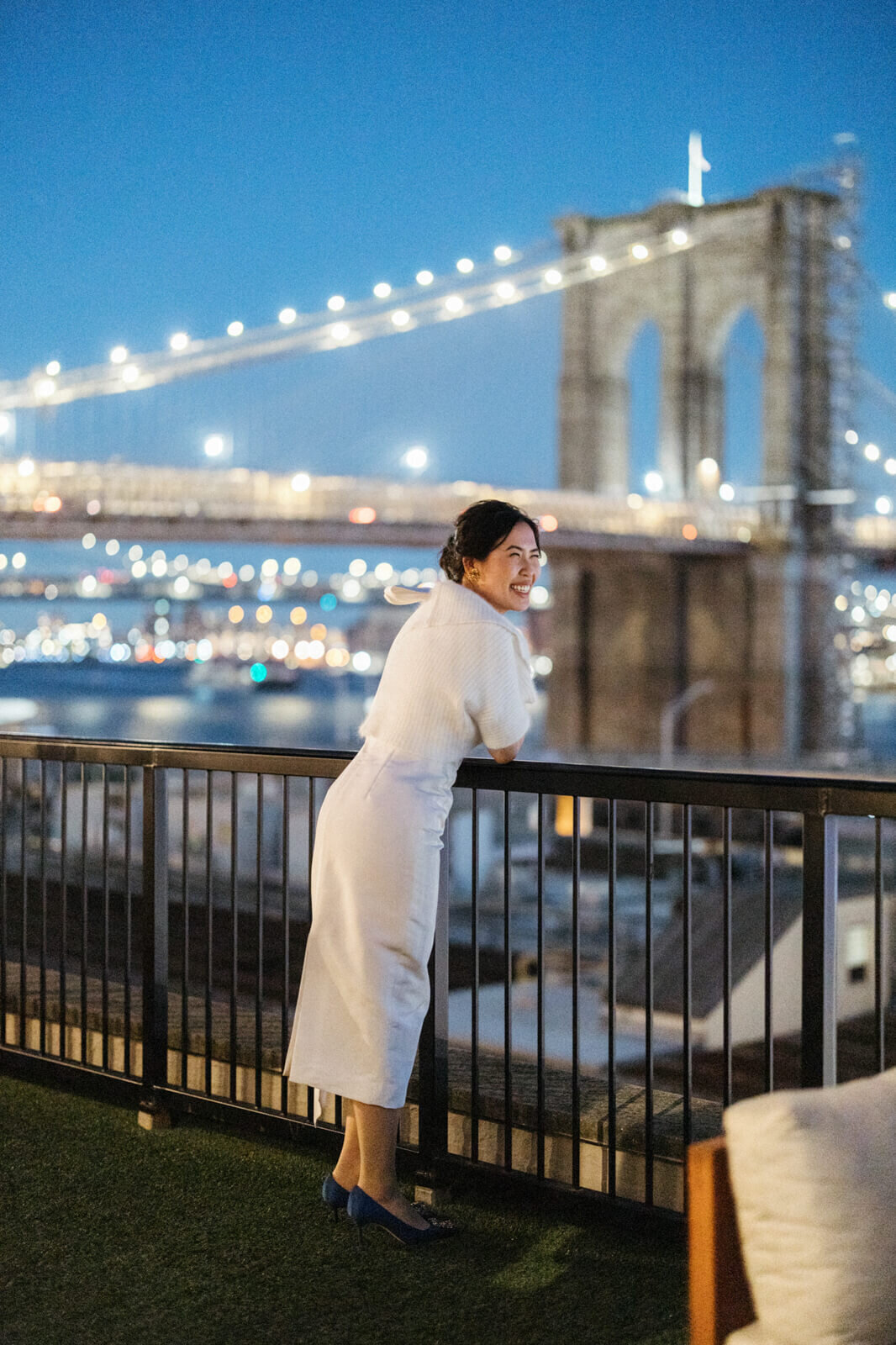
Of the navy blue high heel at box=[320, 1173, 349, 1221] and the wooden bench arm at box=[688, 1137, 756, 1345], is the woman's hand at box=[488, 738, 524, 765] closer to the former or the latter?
the navy blue high heel at box=[320, 1173, 349, 1221]

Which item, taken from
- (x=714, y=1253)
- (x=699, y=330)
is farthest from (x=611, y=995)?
(x=699, y=330)

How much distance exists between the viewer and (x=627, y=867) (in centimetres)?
3092

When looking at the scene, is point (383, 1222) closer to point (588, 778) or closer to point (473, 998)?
point (473, 998)

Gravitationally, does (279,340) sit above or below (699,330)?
below

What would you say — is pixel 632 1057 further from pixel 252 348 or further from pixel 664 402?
pixel 664 402

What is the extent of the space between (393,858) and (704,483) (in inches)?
1544

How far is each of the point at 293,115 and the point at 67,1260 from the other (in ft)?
234

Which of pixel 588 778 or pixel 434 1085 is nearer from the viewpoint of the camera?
pixel 588 778

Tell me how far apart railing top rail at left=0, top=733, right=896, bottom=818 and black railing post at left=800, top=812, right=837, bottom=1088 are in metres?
0.06

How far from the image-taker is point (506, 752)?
2.49m

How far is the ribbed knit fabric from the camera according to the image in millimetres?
2402

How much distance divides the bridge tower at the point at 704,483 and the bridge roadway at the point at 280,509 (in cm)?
121

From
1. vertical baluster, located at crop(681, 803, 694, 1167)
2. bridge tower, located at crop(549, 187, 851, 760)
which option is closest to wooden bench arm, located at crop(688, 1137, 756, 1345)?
vertical baluster, located at crop(681, 803, 694, 1167)

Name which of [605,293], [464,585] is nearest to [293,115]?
[605,293]
